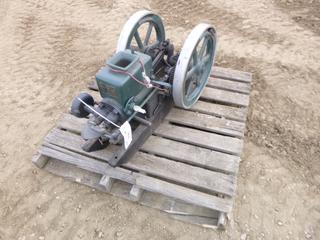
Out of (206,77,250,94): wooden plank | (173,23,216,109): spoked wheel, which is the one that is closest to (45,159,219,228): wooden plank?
(173,23,216,109): spoked wheel

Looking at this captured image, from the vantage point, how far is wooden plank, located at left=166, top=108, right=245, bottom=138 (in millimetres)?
2750

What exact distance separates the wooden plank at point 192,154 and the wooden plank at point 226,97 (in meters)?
0.63

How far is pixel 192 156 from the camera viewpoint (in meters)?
2.57

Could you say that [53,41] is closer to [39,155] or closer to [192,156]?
[39,155]

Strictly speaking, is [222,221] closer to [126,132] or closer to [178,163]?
[178,163]

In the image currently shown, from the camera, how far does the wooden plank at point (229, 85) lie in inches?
123

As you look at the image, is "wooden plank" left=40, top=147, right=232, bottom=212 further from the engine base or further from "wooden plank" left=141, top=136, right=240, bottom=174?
"wooden plank" left=141, top=136, right=240, bottom=174

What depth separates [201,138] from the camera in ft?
8.83

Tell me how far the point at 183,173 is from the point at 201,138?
1.24 ft

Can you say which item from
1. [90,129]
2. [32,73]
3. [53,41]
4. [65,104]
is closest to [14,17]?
[53,41]

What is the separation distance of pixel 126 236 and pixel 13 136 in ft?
5.17

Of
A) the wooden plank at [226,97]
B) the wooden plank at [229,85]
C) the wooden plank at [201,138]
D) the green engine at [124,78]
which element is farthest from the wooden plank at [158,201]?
the wooden plank at [229,85]

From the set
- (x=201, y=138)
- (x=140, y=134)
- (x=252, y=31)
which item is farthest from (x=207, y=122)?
(x=252, y=31)

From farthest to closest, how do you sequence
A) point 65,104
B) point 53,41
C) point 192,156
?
point 53,41 → point 65,104 → point 192,156
